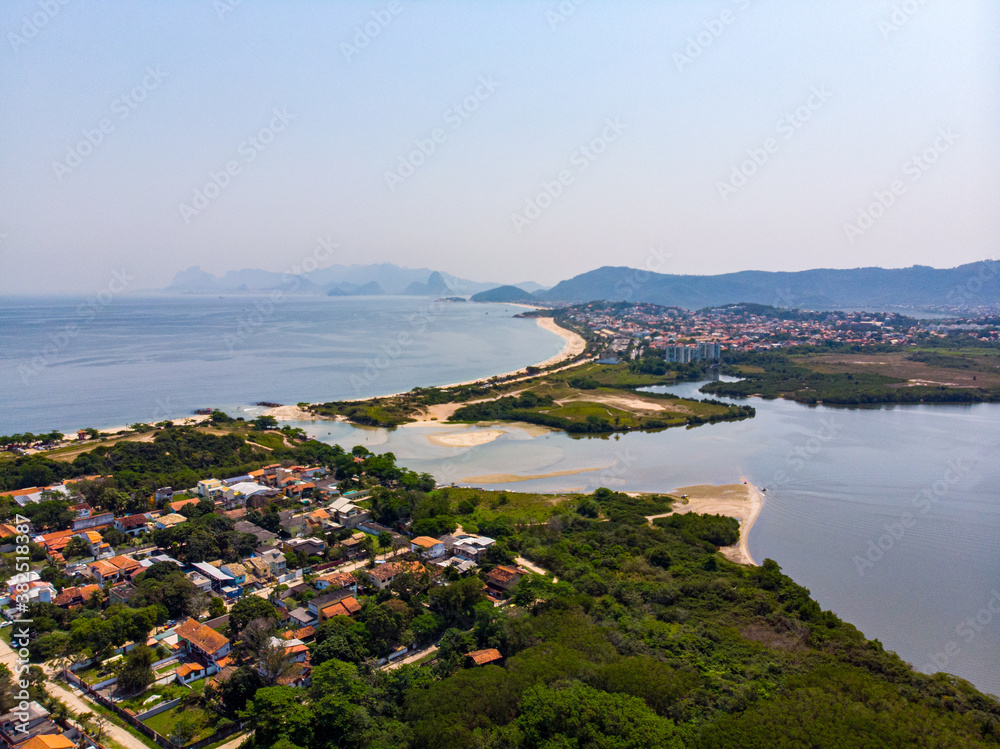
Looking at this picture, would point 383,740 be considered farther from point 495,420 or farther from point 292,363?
point 292,363

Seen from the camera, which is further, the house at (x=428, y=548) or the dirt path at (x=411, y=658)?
the house at (x=428, y=548)

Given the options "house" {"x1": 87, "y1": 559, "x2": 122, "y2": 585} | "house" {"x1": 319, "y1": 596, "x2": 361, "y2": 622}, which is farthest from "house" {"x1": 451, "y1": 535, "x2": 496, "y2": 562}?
"house" {"x1": 87, "y1": 559, "x2": 122, "y2": 585}

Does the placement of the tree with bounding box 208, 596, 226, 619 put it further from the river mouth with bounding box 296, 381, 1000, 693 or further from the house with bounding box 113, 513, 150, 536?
the river mouth with bounding box 296, 381, 1000, 693

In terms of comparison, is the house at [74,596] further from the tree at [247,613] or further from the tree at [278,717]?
the tree at [278,717]

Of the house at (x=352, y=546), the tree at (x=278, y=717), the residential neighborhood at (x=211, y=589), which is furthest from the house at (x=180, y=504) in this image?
the tree at (x=278, y=717)

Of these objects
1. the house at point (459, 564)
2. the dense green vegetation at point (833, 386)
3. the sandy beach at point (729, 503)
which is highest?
the dense green vegetation at point (833, 386)

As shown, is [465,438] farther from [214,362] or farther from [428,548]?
[214,362]

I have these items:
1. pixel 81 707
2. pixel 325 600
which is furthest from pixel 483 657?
pixel 81 707
